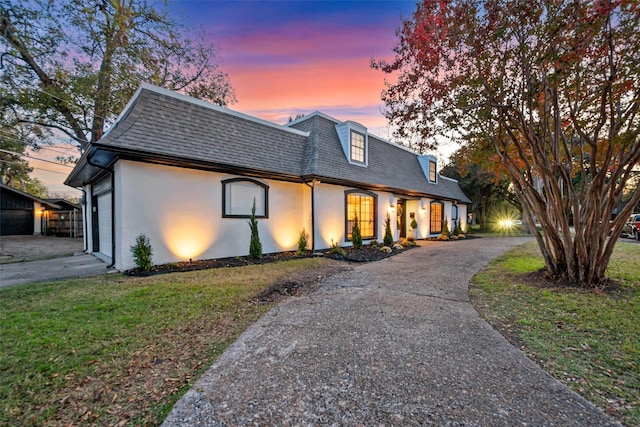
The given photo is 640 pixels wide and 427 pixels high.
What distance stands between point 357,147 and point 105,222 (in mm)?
9273

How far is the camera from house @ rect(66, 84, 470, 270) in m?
6.04

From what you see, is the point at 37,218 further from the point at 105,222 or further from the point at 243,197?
the point at 243,197

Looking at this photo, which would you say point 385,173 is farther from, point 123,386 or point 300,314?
point 123,386

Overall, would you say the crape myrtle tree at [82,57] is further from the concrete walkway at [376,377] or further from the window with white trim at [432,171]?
the window with white trim at [432,171]

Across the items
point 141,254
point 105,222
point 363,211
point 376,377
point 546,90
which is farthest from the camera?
point 363,211

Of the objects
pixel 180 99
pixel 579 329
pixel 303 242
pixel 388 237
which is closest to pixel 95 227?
pixel 180 99

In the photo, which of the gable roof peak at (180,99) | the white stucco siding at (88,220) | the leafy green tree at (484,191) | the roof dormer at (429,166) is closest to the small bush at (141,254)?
the gable roof peak at (180,99)

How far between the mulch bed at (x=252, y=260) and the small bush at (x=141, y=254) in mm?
138

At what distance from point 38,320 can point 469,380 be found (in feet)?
15.5

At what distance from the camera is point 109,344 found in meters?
2.67

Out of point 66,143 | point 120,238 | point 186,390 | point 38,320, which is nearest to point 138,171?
point 120,238

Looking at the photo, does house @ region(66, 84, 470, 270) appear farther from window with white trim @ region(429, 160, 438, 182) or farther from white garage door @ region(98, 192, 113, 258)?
window with white trim @ region(429, 160, 438, 182)

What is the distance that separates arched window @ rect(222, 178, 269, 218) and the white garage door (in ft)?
10.8

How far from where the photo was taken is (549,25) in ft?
13.1
